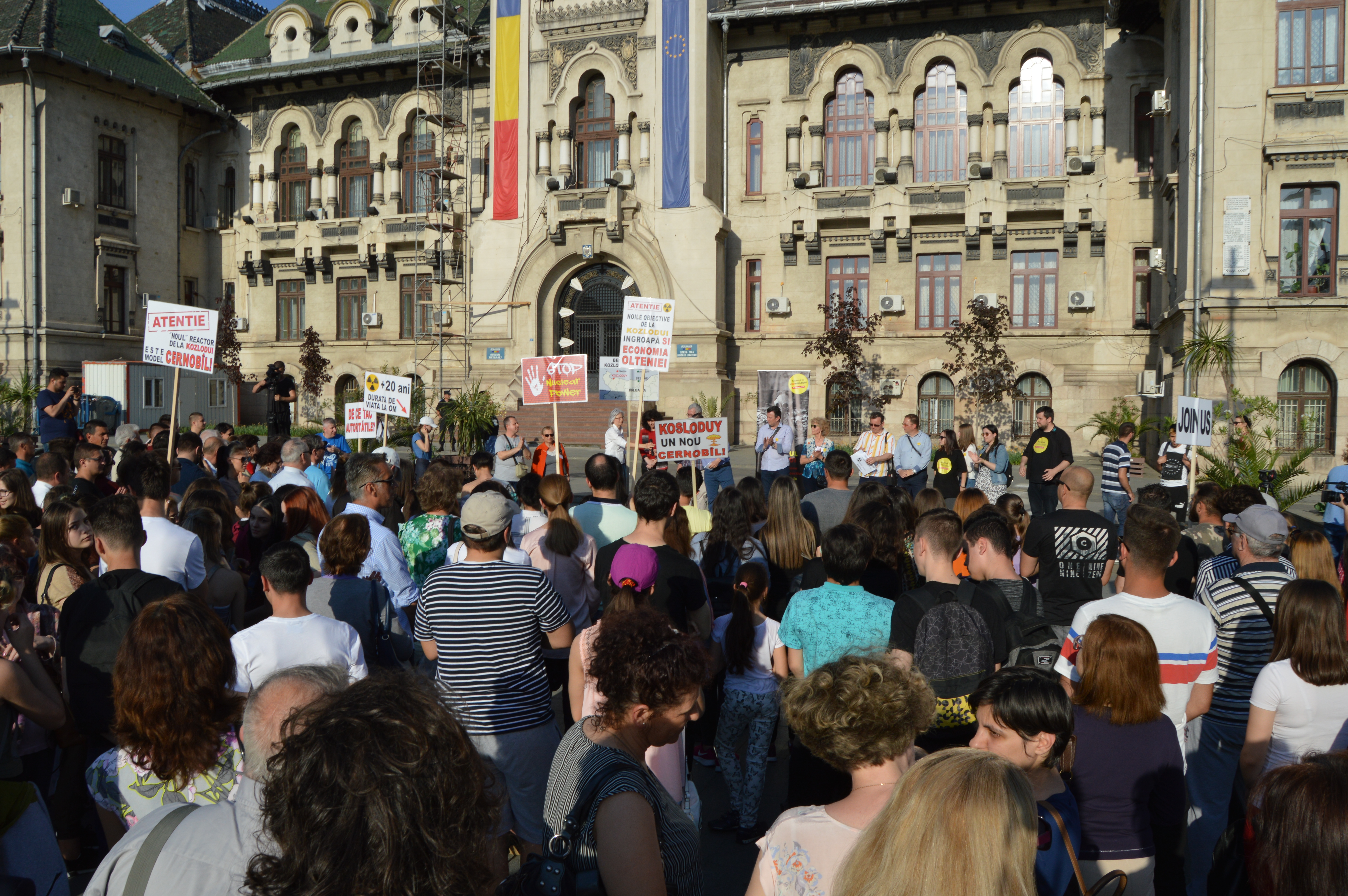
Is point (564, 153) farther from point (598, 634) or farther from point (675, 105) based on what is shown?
point (598, 634)

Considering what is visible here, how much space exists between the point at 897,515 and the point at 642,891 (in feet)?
11.8

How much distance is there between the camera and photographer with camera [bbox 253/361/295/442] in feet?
58.1

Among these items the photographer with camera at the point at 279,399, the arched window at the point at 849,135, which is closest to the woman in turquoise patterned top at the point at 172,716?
the photographer with camera at the point at 279,399

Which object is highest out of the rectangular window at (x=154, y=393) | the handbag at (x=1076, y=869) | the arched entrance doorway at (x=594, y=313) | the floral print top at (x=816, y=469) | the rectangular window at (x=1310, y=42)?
the rectangular window at (x=1310, y=42)

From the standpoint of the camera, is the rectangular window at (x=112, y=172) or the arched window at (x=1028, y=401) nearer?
the arched window at (x=1028, y=401)

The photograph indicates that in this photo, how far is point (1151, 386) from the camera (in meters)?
24.7

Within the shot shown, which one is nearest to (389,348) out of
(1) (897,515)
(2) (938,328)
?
(2) (938,328)

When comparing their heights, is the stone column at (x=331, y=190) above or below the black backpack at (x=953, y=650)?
above

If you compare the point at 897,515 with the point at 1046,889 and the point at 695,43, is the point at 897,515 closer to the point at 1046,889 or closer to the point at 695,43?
the point at 1046,889

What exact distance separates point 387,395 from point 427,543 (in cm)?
712

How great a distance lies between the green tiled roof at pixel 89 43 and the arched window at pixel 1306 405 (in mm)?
36261

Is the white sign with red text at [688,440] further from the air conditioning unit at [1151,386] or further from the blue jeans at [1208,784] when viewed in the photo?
the air conditioning unit at [1151,386]

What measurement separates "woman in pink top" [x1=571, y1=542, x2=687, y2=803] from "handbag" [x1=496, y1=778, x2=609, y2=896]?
16.0 inches

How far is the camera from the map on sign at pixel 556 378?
12.7 m
